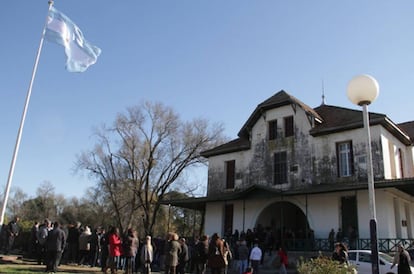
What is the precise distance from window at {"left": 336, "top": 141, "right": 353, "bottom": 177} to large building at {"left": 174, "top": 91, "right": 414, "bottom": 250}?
5 cm

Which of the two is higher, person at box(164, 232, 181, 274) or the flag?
the flag

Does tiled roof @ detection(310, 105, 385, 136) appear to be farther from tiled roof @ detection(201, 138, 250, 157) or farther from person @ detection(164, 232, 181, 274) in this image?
person @ detection(164, 232, 181, 274)

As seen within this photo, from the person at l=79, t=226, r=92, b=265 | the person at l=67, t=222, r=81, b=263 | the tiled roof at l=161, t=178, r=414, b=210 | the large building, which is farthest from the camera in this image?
the large building

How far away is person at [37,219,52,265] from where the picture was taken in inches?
592

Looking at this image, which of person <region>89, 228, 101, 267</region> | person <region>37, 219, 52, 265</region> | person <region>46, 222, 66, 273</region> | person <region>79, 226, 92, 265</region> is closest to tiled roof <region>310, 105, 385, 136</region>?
person <region>89, 228, 101, 267</region>

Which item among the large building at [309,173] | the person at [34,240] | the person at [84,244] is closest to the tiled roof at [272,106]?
the large building at [309,173]

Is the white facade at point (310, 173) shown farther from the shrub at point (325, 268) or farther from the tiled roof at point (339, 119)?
the shrub at point (325, 268)

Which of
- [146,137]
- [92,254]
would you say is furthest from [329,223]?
[146,137]

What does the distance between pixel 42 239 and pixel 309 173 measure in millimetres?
14921

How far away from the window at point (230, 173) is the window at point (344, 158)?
7606mm

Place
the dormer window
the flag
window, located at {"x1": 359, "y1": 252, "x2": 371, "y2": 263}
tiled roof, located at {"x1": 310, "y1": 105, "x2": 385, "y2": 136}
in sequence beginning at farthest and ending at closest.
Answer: the dormer window → tiled roof, located at {"x1": 310, "y1": 105, "x2": 385, "y2": 136} → window, located at {"x1": 359, "y1": 252, "x2": 371, "y2": 263} → the flag

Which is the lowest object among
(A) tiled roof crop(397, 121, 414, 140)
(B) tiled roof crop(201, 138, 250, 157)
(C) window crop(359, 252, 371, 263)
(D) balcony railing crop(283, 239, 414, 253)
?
(C) window crop(359, 252, 371, 263)

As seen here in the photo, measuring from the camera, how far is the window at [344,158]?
2214cm

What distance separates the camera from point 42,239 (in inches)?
593
